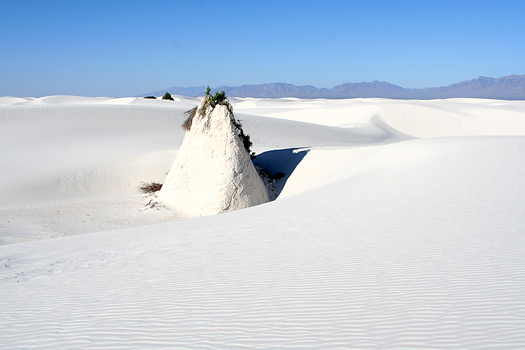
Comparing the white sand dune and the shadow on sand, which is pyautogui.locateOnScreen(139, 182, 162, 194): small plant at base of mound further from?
the shadow on sand

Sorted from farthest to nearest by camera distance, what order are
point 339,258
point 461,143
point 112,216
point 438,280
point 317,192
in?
point 461,143, point 112,216, point 317,192, point 339,258, point 438,280

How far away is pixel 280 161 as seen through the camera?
16938mm

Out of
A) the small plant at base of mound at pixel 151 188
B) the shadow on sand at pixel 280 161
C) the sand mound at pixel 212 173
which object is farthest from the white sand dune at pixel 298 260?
the sand mound at pixel 212 173

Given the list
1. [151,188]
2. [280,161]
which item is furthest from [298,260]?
[280,161]

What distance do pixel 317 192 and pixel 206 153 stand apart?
151 inches

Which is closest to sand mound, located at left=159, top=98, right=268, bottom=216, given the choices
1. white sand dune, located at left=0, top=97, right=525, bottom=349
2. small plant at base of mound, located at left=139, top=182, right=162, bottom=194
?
white sand dune, located at left=0, top=97, right=525, bottom=349

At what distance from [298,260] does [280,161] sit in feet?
35.7

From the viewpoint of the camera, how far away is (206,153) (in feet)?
43.9

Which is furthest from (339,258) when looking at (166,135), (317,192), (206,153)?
(166,135)

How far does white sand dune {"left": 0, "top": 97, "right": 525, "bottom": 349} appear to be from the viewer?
4008 millimetres

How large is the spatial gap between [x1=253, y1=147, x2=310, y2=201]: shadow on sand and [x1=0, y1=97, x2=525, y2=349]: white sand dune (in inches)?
6.5

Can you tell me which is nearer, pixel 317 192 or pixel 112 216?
pixel 317 192

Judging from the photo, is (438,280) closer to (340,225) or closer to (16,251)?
(340,225)

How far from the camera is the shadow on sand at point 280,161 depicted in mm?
15376
